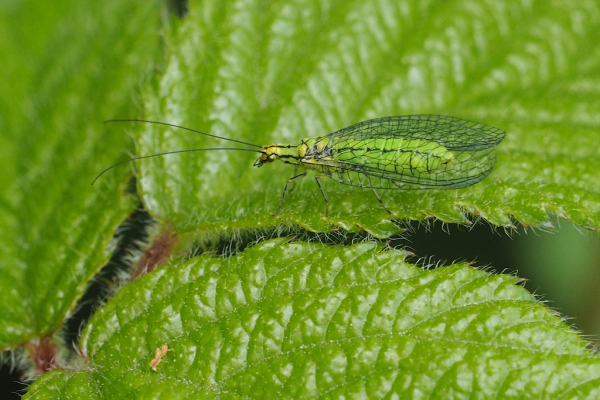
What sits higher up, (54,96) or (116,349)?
(54,96)

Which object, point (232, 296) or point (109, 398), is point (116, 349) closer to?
point (109, 398)

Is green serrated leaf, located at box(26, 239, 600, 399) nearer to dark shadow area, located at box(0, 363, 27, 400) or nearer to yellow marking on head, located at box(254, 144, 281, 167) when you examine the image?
dark shadow area, located at box(0, 363, 27, 400)

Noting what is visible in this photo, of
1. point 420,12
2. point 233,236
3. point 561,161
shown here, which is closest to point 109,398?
point 233,236

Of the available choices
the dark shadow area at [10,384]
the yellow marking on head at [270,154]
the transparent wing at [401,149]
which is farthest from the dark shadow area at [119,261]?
the transparent wing at [401,149]

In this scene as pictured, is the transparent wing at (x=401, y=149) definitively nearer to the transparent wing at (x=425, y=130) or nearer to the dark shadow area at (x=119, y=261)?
the transparent wing at (x=425, y=130)

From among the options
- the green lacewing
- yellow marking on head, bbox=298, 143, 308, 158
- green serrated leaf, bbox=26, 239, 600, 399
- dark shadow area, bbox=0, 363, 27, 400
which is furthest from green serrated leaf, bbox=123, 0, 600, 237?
dark shadow area, bbox=0, 363, 27, 400

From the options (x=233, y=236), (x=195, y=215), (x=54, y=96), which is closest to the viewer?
(x=233, y=236)
